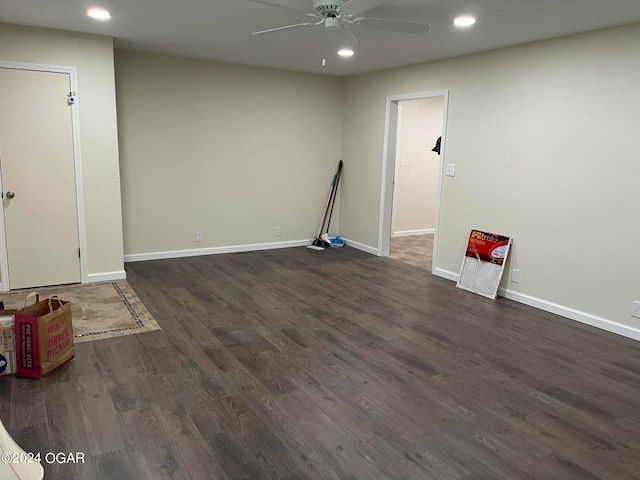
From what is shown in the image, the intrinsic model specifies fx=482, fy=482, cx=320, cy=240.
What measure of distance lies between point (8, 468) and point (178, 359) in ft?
9.38

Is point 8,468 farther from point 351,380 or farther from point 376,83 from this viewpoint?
point 376,83

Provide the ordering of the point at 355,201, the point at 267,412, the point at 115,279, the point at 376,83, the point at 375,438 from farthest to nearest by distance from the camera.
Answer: the point at 355,201 < the point at 376,83 < the point at 115,279 < the point at 267,412 < the point at 375,438

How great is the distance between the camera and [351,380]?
3.09 metres

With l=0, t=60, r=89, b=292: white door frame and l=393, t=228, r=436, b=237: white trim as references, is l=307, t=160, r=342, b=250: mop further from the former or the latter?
l=0, t=60, r=89, b=292: white door frame

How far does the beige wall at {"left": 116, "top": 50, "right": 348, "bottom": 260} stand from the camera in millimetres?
5672

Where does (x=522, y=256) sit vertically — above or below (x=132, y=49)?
below

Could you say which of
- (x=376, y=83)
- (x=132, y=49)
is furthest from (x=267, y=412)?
(x=376, y=83)

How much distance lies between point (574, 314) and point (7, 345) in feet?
14.4

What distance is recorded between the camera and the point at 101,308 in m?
4.23

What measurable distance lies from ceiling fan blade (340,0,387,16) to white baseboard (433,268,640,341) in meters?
3.14

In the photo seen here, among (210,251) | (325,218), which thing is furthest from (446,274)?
(210,251)

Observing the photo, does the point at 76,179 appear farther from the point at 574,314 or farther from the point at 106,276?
the point at 574,314

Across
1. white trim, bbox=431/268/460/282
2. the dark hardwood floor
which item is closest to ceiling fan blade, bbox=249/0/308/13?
the dark hardwood floor

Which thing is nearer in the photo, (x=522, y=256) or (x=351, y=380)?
(x=351, y=380)
